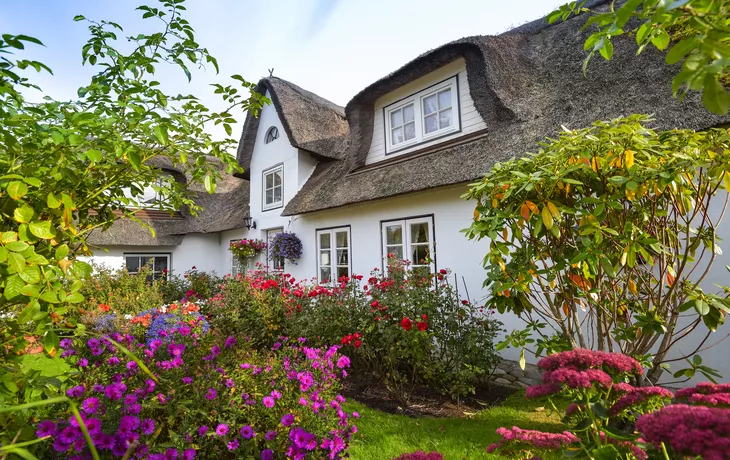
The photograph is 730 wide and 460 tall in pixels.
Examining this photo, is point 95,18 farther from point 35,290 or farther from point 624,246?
point 624,246

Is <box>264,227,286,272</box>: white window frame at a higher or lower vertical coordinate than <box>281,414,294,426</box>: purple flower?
higher

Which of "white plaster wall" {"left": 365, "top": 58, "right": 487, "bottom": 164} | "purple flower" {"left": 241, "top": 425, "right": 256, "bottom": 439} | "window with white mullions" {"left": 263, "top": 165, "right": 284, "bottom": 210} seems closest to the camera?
"purple flower" {"left": 241, "top": 425, "right": 256, "bottom": 439}

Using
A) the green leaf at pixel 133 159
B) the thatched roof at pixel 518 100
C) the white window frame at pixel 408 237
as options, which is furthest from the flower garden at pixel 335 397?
the thatched roof at pixel 518 100

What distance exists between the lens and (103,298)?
770 centimetres

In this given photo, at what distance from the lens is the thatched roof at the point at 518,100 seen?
435cm

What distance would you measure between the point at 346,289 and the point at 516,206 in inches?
109

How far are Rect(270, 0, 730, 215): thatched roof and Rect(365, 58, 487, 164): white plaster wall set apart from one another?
0.18m

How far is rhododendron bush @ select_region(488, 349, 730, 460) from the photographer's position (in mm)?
775

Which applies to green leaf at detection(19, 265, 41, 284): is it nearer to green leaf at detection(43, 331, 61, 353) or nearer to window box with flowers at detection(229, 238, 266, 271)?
green leaf at detection(43, 331, 61, 353)

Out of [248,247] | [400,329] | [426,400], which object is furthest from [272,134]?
[426,400]

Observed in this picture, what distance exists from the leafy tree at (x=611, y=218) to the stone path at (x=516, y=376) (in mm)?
1598

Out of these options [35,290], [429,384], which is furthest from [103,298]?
[35,290]

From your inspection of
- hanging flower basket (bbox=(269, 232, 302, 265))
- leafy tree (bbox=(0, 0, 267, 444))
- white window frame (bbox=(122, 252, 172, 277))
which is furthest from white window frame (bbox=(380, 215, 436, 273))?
white window frame (bbox=(122, 252, 172, 277))

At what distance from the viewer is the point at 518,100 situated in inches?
218
